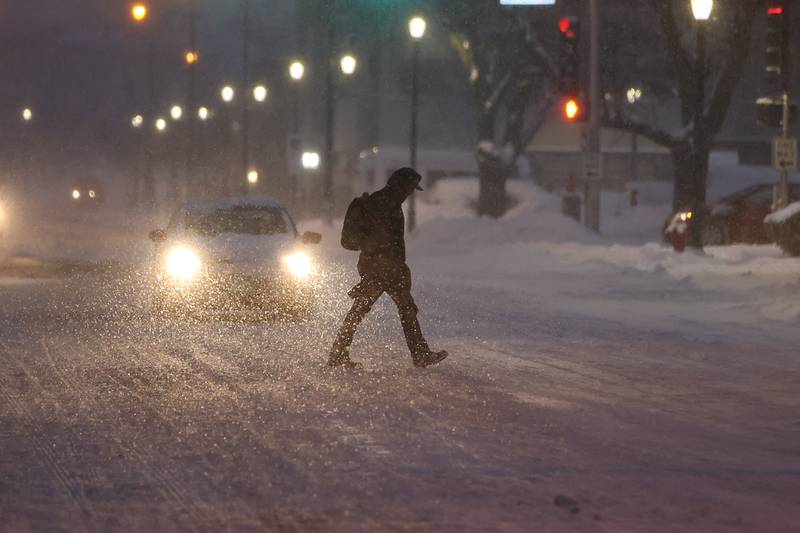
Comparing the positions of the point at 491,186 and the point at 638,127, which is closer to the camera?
the point at 638,127

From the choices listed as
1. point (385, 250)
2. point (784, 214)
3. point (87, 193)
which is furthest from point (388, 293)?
point (87, 193)

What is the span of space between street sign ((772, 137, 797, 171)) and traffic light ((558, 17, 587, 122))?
389 centimetres

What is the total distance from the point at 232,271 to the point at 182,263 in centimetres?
71

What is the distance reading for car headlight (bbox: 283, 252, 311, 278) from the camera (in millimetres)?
17828

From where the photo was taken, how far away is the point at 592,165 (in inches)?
1144

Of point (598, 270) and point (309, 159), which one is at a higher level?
point (309, 159)

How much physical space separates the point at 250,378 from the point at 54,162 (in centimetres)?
11361

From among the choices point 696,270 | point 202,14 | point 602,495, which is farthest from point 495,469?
point 202,14

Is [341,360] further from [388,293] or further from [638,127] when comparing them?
[638,127]

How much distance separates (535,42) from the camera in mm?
38656

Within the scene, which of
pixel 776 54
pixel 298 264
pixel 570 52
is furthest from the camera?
pixel 570 52

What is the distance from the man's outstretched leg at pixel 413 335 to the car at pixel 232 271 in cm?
498

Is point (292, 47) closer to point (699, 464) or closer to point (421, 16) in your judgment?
point (421, 16)

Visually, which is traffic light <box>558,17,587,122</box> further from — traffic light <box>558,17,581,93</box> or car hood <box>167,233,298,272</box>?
car hood <box>167,233,298,272</box>
